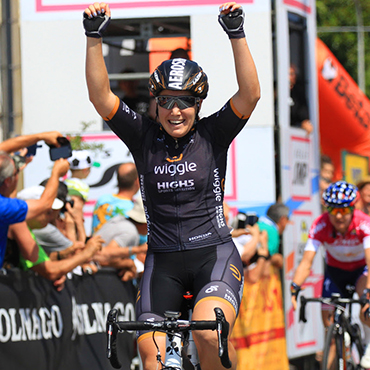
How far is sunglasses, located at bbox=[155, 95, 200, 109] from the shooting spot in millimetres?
4602

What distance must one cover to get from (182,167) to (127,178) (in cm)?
438

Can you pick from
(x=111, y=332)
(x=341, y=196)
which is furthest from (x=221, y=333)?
(x=341, y=196)

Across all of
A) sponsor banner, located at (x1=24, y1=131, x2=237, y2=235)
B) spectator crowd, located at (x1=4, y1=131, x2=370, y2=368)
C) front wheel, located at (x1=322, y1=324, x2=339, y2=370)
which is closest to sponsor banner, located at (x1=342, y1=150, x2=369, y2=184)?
sponsor banner, located at (x1=24, y1=131, x2=237, y2=235)

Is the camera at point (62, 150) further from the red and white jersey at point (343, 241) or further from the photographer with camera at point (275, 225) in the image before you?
the photographer with camera at point (275, 225)

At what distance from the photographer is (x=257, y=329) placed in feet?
32.8

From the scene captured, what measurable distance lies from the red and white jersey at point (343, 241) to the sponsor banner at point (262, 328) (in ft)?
3.65

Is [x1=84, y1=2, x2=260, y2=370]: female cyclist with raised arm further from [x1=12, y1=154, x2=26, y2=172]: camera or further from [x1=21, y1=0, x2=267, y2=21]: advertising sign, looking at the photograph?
[x1=21, y1=0, x2=267, y2=21]: advertising sign

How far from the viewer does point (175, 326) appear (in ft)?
13.2

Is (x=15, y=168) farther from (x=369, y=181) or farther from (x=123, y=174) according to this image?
(x=369, y=181)

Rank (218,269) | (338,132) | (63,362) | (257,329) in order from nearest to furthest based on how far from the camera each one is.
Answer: (218,269) < (63,362) < (257,329) < (338,132)

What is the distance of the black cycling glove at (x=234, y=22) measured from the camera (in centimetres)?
443

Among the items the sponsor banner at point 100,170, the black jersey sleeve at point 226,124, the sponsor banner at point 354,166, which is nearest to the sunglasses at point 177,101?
the black jersey sleeve at point 226,124

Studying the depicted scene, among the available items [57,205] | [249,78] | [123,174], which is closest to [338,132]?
[123,174]

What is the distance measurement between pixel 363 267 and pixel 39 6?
244 inches
